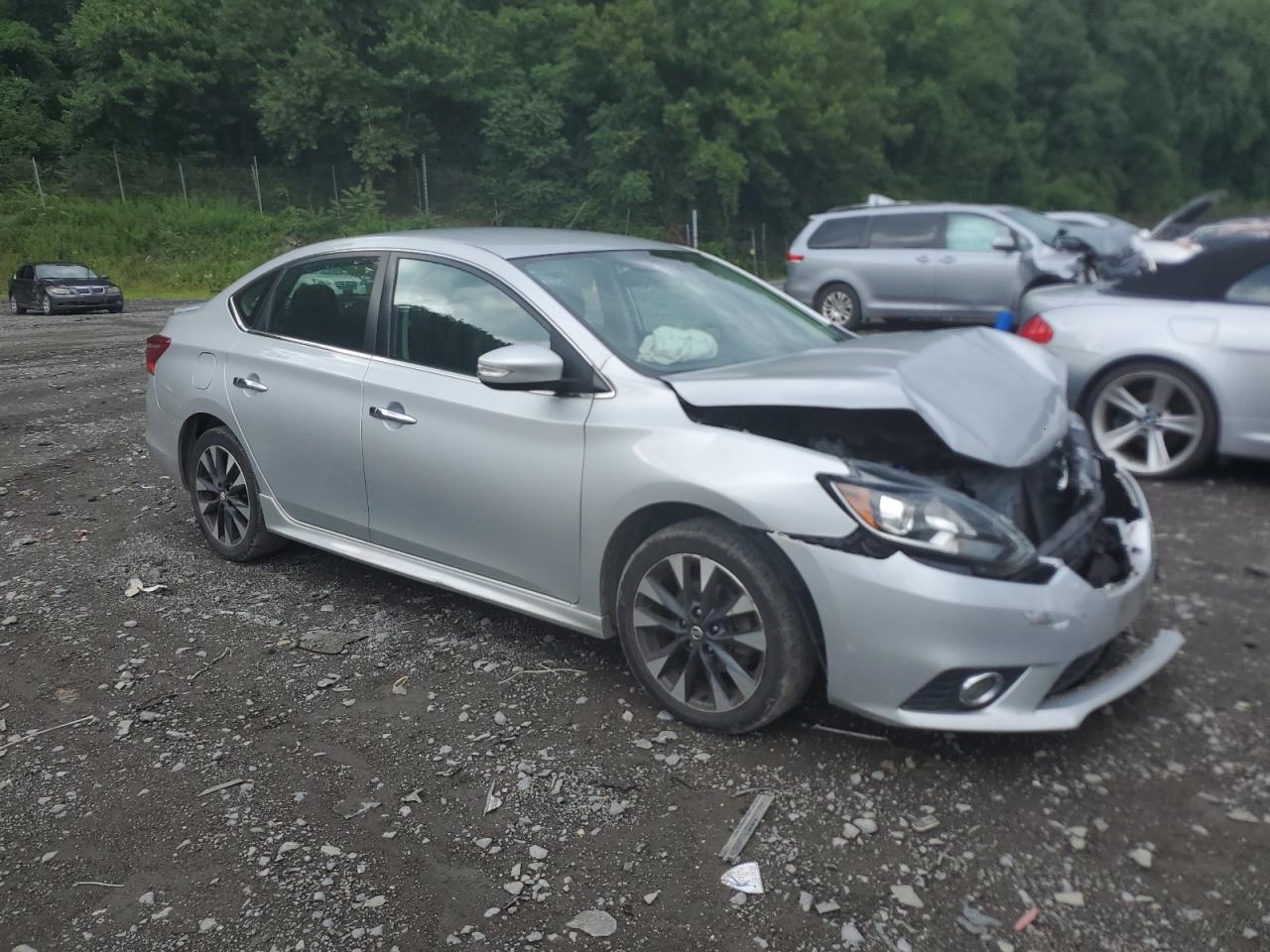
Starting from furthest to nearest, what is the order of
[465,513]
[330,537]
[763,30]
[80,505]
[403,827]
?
[763,30] < [80,505] < [330,537] < [465,513] < [403,827]

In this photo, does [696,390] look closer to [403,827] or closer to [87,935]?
[403,827]

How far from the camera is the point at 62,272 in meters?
23.1

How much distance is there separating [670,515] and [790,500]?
19.7 inches

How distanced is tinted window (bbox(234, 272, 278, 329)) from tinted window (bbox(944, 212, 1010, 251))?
10.3m

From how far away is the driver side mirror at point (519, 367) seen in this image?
362 cm

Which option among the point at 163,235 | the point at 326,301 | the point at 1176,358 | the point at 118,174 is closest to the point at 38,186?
the point at 118,174

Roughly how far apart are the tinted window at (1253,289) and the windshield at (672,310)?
3.00 meters

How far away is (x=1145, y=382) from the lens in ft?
21.3

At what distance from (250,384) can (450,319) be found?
125 cm

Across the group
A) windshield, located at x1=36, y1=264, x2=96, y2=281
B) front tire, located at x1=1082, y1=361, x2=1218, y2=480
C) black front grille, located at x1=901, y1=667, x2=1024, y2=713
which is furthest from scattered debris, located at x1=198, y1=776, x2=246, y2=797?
windshield, located at x1=36, y1=264, x2=96, y2=281

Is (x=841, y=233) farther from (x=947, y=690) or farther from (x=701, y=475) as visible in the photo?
(x=947, y=690)

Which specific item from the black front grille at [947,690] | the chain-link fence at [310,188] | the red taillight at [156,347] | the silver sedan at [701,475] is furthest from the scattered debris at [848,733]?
the chain-link fence at [310,188]

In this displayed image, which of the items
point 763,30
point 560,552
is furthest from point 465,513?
point 763,30

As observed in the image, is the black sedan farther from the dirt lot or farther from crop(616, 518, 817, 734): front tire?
crop(616, 518, 817, 734): front tire
